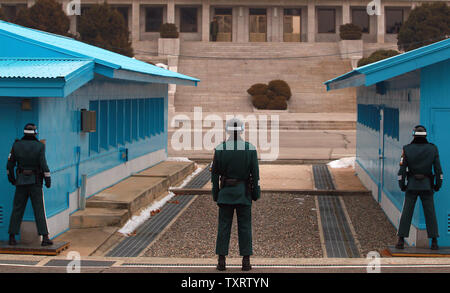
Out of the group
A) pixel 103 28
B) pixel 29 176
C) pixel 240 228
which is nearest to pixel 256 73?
pixel 103 28

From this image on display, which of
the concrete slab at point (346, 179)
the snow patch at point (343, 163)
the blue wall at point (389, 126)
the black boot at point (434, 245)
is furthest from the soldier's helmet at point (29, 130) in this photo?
the snow patch at point (343, 163)

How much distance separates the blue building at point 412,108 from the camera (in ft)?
31.2

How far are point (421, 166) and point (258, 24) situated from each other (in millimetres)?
55979

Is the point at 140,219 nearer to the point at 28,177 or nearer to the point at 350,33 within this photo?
the point at 28,177

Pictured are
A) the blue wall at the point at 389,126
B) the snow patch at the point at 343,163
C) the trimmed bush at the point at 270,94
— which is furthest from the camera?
the trimmed bush at the point at 270,94

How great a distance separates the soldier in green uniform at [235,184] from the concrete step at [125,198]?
3856mm

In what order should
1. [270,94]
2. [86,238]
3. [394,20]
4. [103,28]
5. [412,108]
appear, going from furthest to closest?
[394,20]
[103,28]
[270,94]
[86,238]
[412,108]

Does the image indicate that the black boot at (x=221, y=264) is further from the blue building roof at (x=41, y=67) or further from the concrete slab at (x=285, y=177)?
the concrete slab at (x=285, y=177)

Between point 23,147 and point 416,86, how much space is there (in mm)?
5874

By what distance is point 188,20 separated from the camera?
A: 64.4m

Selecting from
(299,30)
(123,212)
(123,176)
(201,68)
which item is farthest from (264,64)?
(123,212)

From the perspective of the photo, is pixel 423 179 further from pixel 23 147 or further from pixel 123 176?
pixel 123 176

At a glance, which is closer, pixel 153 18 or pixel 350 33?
pixel 350 33

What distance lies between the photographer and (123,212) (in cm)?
1163
